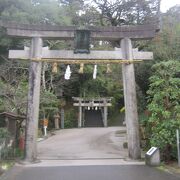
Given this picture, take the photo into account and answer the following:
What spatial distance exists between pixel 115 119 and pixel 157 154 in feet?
69.0

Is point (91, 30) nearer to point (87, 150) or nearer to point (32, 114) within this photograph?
point (32, 114)

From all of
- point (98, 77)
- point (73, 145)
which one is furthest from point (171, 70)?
point (98, 77)

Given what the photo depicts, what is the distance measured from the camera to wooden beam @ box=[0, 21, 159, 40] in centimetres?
1398

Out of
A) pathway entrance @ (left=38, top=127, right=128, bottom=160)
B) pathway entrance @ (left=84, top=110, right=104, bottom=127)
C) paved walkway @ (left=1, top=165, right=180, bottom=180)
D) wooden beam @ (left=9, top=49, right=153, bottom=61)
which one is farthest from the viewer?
pathway entrance @ (left=84, top=110, right=104, bottom=127)

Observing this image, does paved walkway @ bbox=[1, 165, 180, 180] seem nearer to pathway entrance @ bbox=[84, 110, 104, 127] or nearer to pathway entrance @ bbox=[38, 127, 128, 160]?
pathway entrance @ bbox=[38, 127, 128, 160]

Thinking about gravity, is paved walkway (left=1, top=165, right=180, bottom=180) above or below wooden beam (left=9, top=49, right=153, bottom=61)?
below

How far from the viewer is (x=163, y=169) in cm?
1095

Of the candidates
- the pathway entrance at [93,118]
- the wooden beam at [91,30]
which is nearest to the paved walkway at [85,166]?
the wooden beam at [91,30]

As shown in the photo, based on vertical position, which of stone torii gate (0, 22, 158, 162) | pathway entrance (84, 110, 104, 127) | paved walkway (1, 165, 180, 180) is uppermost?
stone torii gate (0, 22, 158, 162)

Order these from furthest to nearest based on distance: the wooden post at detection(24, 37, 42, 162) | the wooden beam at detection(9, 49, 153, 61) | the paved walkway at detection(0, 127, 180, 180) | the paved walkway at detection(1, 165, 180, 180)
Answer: the wooden beam at detection(9, 49, 153, 61) < the wooden post at detection(24, 37, 42, 162) < the paved walkway at detection(0, 127, 180, 180) < the paved walkway at detection(1, 165, 180, 180)

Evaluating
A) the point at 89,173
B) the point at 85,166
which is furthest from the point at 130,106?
the point at 89,173

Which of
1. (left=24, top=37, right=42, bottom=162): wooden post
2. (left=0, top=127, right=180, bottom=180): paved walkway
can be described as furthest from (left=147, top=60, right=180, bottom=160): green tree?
(left=24, top=37, right=42, bottom=162): wooden post

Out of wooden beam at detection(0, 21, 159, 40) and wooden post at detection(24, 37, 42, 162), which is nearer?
wooden post at detection(24, 37, 42, 162)

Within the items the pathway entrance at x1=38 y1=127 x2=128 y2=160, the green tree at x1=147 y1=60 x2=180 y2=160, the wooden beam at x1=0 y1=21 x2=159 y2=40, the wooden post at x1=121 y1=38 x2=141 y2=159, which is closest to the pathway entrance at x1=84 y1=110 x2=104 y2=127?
the pathway entrance at x1=38 y1=127 x2=128 y2=160
